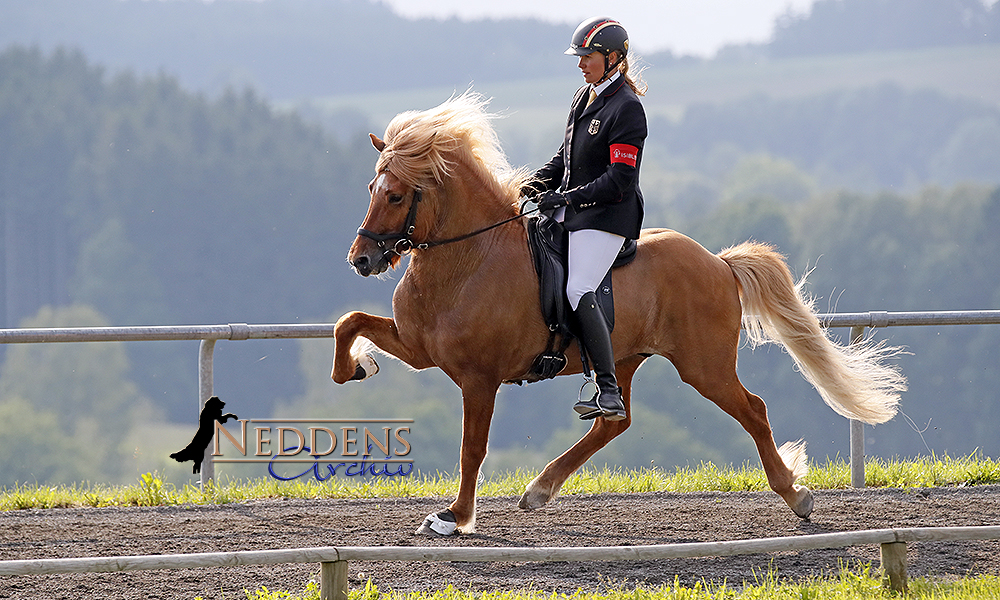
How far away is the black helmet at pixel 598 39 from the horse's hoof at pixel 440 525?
237 cm

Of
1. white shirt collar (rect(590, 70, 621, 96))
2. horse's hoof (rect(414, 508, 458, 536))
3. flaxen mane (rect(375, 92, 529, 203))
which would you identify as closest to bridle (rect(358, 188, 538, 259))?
flaxen mane (rect(375, 92, 529, 203))

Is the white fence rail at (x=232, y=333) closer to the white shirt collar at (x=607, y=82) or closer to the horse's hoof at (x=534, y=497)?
the horse's hoof at (x=534, y=497)

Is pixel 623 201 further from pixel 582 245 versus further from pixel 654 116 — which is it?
pixel 654 116

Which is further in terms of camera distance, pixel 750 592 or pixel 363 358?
pixel 363 358

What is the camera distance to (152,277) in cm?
8681

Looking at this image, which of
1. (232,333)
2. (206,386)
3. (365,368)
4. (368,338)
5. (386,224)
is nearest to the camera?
(386,224)

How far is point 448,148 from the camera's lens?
17.9ft

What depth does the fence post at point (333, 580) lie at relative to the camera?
156 inches

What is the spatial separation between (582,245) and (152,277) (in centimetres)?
8589

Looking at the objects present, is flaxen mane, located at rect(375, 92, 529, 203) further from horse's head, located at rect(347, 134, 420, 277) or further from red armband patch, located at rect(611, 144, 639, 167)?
red armband patch, located at rect(611, 144, 639, 167)

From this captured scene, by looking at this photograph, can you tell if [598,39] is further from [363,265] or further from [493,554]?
[493,554]

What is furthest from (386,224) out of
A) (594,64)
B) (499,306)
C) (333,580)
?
(333,580)

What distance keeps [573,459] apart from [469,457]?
2.62ft


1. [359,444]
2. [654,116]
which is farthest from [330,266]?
[359,444]
